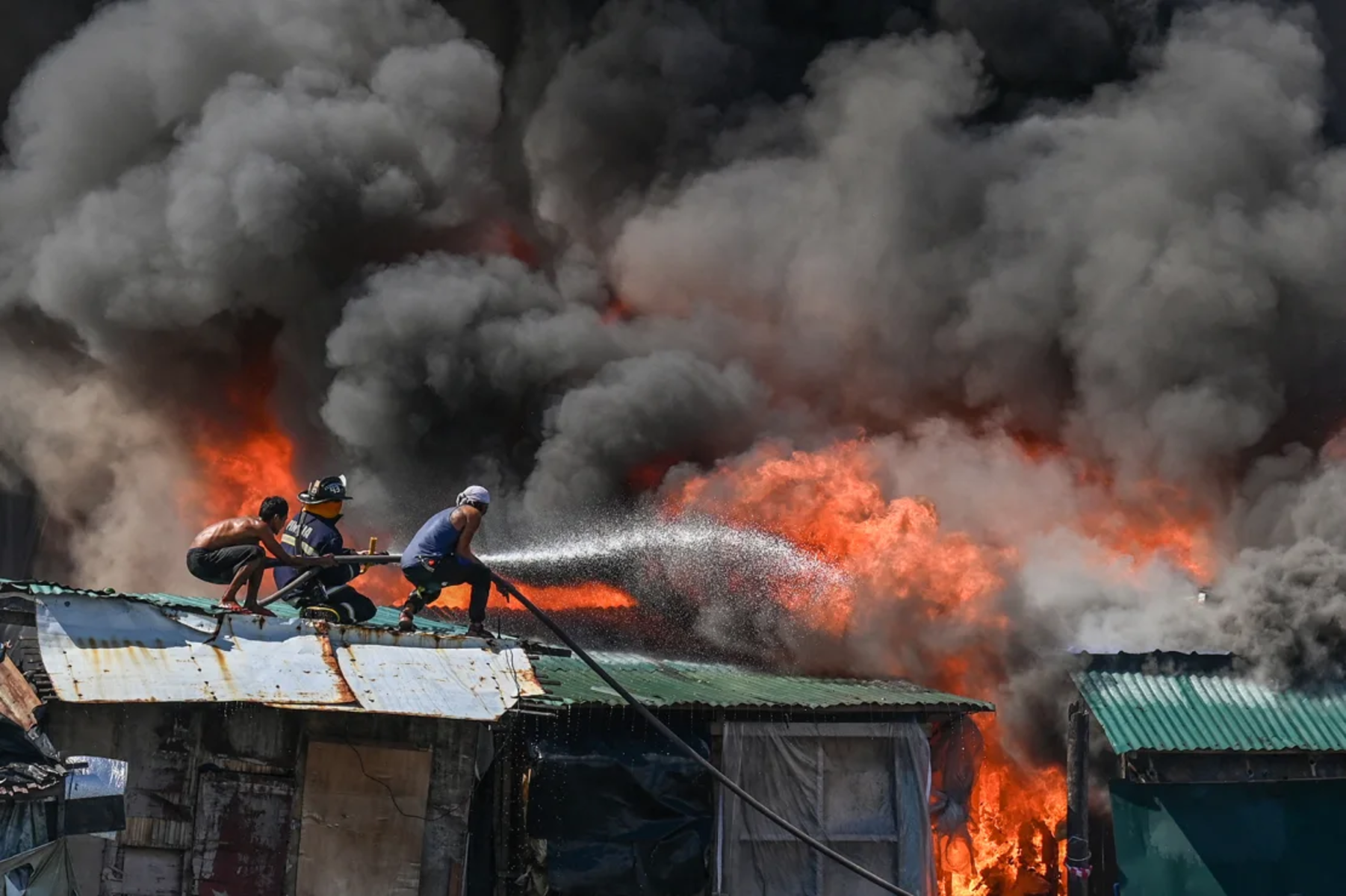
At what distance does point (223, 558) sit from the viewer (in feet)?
39.0

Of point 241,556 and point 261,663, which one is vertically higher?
point 241,556

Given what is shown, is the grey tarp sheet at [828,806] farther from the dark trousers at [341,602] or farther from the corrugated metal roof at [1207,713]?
the dark trousers at [341,602]

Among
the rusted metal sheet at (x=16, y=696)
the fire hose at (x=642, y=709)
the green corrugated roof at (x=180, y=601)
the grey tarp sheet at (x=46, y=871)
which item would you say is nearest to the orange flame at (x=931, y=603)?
the fire hose at (x=642, y=709)

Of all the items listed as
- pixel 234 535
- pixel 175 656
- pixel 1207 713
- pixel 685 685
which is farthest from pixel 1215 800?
pixel 175 656

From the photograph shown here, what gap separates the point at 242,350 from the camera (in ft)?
81.6

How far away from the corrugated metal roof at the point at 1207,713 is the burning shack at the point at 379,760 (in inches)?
117

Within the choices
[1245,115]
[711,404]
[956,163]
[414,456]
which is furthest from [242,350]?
[1245,115]

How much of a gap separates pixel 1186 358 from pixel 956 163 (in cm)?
518

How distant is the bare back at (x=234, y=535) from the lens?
11797 millimetres

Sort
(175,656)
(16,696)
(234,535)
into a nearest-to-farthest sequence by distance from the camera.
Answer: (16,696), (175,656), (234,535)

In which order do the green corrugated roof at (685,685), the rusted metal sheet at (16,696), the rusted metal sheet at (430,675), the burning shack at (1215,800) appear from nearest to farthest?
1. the rusted metal sheet at (16,696)
2. the rusted metal sheet at (430,675)
3. the green corrugated roof at (685,685)
4. the burning shack at (1215,800)

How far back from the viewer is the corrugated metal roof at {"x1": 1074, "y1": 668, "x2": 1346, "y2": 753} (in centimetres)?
1355

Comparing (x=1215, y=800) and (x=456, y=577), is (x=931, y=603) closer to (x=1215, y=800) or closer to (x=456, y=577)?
(x=1215, y=800)

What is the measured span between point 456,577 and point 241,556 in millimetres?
1864
